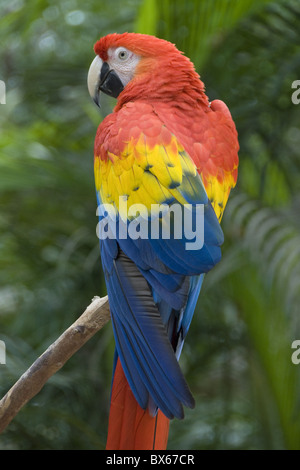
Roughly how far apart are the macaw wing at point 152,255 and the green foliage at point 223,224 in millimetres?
349

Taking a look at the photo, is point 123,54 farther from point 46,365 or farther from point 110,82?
point 46,365

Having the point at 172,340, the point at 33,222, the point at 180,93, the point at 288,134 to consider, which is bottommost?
the point at 172,340

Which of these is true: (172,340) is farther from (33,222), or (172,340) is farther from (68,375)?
(33,222)

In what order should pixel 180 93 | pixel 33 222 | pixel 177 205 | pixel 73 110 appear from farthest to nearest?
pixel 73 110, pixel 33 222, pixel 180 93, pixel 177 205

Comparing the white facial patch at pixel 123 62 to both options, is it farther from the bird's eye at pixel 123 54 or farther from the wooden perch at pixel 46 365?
the wooden perch at pixel 46 365

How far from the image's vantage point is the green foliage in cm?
109

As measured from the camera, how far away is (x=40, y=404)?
1226mm

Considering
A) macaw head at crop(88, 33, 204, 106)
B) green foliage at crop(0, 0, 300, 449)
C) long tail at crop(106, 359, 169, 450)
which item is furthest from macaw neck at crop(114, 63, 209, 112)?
long tail at crop(106, 359, 169, 450)

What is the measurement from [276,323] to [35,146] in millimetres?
657

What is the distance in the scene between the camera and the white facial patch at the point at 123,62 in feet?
2.80

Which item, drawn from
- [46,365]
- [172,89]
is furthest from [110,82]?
[46,365]

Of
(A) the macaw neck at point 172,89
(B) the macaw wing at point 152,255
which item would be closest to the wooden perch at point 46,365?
(B) the macaw wing at point 152,255

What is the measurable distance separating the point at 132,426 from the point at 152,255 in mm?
206

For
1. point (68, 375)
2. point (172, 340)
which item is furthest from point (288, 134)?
point (172, 340)
